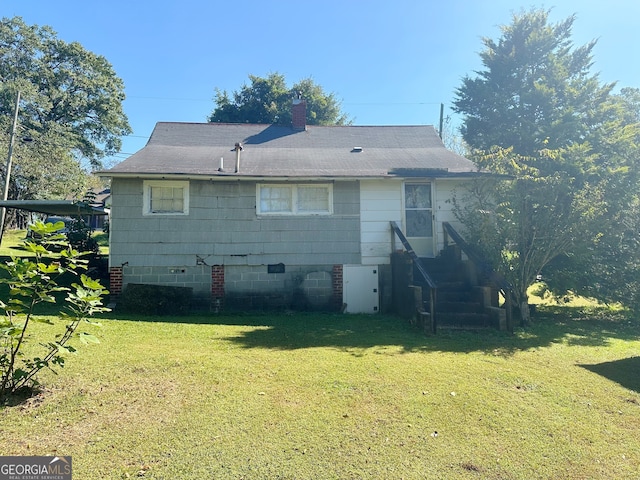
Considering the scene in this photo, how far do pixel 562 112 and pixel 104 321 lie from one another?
13486mm

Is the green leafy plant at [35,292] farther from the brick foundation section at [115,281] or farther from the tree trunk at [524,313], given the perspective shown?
the tree trunk at [524,313]

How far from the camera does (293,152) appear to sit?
10.7m

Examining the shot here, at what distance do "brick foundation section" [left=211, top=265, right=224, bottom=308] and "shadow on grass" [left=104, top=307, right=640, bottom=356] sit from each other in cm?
50

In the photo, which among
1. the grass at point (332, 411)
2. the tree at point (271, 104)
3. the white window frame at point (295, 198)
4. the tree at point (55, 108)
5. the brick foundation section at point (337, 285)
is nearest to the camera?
the grass at point (332, 411)

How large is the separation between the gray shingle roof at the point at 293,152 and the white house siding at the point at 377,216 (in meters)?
0.41

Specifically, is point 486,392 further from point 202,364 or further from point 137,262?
point 137,262

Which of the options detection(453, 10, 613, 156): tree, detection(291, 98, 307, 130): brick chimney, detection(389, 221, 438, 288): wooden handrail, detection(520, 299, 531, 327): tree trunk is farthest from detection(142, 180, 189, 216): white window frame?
detection(453, 10, 613, 156): tree

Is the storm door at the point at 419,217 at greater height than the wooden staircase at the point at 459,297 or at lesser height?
greater

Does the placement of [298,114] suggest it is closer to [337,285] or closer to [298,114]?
[298,114]

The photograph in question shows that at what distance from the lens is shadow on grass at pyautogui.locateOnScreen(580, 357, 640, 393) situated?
4.70 m

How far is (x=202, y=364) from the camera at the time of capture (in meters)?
4.84

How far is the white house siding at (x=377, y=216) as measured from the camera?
9312 millimetres

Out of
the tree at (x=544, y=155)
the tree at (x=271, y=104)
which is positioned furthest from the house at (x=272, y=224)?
the tree at (x=271, y=104)

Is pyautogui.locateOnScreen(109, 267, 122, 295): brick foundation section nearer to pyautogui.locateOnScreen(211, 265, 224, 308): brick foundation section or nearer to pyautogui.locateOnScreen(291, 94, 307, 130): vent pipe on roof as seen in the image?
pyautogui.locateOnScreen(211, 265, 224, 308): brick foundation section
